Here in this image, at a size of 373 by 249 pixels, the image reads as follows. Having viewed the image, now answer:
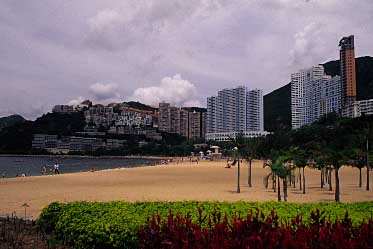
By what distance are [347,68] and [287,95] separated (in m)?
50.4

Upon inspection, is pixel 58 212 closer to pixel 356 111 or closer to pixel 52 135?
pixel 356 111

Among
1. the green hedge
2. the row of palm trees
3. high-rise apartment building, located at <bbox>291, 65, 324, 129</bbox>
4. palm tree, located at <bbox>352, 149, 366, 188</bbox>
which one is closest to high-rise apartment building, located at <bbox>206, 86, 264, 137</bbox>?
high-rise apartment building, located at <bbox>291, 65, 324, 129</bbox>

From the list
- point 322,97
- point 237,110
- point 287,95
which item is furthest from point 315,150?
point 287,95

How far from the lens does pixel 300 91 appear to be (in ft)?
506

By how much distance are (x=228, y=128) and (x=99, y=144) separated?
198 feet

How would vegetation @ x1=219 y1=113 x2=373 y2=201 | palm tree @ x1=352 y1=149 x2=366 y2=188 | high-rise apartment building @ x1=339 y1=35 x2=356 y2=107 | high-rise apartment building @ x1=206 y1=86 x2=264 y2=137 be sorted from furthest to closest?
1. high-rise apartment building @ x1=206 y1=86 x2=264 y2=137
2. high-rise apartment building @ x1=339 y1=35 x2=356 y2=107
3. palm tree @ x1=352 y1=149 x2=366 y2=188
4. vegetation @ x1=219 y1=113 x2=373 y2=201

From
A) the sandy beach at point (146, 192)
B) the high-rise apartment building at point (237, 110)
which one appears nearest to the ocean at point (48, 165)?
the sandy beach at point (146, 192)

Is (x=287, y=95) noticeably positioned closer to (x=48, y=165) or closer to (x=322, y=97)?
(x=322, y=97)

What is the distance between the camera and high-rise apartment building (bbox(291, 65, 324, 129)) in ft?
493

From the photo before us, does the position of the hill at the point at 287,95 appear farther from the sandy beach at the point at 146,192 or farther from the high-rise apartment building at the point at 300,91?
the sandy beach at the point at 146,192

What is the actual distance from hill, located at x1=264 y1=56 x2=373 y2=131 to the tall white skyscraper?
643cm

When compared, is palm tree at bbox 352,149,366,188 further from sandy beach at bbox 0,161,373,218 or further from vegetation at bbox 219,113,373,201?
sandy beach at bbox 0,161,373,218

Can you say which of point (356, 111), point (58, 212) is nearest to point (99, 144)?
point (356, 111)

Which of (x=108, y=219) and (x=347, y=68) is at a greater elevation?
(x=347, y=68)
